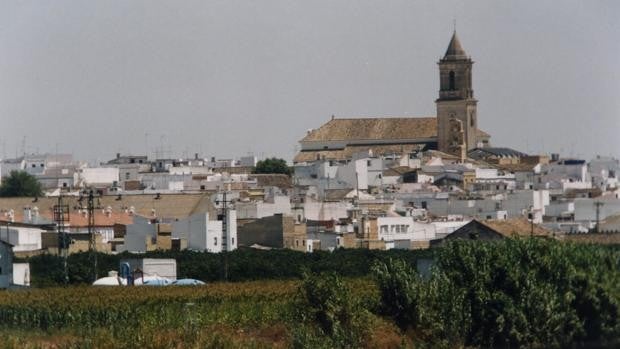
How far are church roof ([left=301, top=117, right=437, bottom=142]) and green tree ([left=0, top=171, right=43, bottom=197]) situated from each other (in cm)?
4169

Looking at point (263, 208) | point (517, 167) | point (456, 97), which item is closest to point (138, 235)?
point (263, 208)

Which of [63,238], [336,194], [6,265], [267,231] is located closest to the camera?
[6,265]

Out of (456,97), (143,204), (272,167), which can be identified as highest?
(456,97)

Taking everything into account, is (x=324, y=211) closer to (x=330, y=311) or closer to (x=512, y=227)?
(x=512, y=227)

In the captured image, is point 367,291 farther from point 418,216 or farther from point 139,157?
point 139,157

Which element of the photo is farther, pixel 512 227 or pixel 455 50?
pixel 455 50

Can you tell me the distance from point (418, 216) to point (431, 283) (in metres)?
39.4

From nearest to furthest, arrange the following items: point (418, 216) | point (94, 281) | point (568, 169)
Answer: point (94, 281), point (418, 216), point (568, 169)

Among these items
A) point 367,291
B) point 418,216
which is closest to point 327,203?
point 418,216

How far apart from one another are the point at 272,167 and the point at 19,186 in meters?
27.4

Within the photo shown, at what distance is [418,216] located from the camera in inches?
2739

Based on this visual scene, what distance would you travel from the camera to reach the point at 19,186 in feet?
277

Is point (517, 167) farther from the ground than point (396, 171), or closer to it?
farther from the ground

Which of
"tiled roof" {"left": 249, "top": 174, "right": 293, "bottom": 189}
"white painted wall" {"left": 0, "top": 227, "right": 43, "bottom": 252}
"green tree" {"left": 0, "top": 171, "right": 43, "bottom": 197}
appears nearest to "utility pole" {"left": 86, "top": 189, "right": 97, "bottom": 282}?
"white painted wall" {"left": 0, "top": 227, "right": 43, "bottom": 252}
